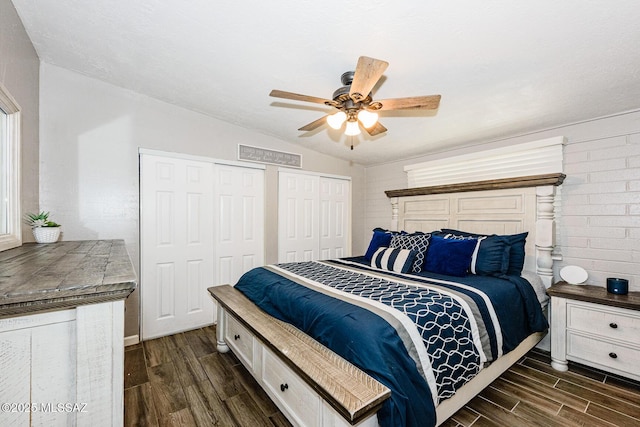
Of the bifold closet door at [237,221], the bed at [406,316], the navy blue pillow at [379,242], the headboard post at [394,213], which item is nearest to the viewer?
the bed at [406,316]

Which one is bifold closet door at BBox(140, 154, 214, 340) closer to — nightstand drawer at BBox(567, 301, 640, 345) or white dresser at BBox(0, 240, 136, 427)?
white dresser at BBox(0, 240, 136, 427)

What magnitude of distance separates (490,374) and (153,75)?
12.4 feet

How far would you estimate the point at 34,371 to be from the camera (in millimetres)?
832

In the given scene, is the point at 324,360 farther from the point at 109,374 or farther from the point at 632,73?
the point at 632,73

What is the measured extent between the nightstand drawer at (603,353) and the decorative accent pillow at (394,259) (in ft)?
4.62

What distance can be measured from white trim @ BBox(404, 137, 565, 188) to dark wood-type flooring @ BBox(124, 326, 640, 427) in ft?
6.13

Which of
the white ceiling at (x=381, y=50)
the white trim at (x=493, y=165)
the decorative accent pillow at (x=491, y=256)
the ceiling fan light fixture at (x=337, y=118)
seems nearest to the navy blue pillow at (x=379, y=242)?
the decorative accent pillow at (x=491, y=256)

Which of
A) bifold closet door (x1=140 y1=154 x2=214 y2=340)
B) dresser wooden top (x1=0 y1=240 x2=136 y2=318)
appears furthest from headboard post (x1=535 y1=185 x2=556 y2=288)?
bifold closet door (x1=140 y1=154 x2=214 y2=340)

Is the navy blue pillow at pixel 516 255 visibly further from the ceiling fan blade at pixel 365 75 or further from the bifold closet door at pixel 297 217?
the bifold closet door at pixel 297 217

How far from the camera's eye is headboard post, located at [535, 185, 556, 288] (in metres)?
2.72

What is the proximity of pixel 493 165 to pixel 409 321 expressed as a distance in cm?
252

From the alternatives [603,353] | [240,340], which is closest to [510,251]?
[603,353]

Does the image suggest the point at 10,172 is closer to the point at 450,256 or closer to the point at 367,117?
the point at 367,117

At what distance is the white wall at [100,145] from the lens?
262 cm
